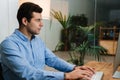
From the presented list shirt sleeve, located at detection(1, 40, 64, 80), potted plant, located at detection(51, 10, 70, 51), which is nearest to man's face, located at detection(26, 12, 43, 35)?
shirt sleeve, located at detection(1, 40, 64, 80)

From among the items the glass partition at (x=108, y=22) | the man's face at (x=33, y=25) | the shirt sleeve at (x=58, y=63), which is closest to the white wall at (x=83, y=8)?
the glass partition at (x=108, y=22)

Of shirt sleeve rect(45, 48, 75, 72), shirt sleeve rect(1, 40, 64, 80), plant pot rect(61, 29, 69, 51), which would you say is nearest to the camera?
shirt sleeve rect(1, 40, 64, 80)

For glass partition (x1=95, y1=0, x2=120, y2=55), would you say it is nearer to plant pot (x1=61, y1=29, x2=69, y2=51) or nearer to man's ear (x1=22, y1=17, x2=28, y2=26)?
plant pot (x1=61, y1=29, x2=69, y2=51)

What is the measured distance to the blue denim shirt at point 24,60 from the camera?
1449 mm

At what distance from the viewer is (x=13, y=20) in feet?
9.75

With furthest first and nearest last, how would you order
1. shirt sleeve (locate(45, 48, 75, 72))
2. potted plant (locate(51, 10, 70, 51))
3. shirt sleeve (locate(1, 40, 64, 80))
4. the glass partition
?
1. the glass partition
2. potted plant (locate(51, 10, 70, 51))
3. shirt sleeve (locate(45, 48, 75, 72))
4. shirt sleeve (locate(1, 40, 64, 80))

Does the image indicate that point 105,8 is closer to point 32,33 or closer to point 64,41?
point 64,41

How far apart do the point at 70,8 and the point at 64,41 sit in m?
0.76

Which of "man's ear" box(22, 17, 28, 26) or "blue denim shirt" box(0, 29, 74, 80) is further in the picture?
"man's ear" box(22, 17, 28, 26)

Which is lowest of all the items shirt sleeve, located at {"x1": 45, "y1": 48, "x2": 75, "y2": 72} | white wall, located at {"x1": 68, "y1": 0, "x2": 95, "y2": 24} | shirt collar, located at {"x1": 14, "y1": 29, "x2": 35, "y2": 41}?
shirt sleeve, located at {"x1": 45, "y1": 48, "x2": 75, "y2": 72}

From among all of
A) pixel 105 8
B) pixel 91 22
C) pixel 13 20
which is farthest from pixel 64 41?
pixel 13 20

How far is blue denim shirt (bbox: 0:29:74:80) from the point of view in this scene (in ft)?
4.75

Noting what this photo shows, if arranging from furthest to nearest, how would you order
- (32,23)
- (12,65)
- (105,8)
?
(105,8)
(32,23)
(12,65)

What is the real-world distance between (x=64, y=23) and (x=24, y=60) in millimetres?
3369
